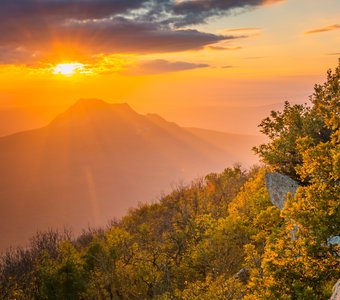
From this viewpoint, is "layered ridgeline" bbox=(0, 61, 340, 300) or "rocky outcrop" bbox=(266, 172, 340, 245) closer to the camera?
"layered ridgeline" bbox=(0, 61, 340, 300)

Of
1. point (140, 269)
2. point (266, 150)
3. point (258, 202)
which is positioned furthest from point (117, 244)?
point (266, 150)

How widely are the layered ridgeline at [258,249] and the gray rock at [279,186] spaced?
20cm

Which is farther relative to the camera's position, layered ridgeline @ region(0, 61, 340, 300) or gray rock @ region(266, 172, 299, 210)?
gray rock @ region(266, 172, 299, 210)

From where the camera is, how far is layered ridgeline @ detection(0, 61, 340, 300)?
74.3 feet

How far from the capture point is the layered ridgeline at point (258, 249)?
2266 cm

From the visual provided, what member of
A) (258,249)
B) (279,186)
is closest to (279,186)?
(279,186)

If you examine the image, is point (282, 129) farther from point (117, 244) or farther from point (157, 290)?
point (117, 244)

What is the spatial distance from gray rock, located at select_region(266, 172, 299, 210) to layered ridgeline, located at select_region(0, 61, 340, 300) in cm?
20

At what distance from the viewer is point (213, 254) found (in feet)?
176

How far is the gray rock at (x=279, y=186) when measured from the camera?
36031mm

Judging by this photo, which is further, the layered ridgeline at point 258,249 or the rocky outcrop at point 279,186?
the rocky outcrop at point 279,186

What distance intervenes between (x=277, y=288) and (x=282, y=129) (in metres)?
22.3

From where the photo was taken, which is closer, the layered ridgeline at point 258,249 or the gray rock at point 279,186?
the layered ridgeline at point 258,249

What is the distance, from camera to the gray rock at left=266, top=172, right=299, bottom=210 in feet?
118
